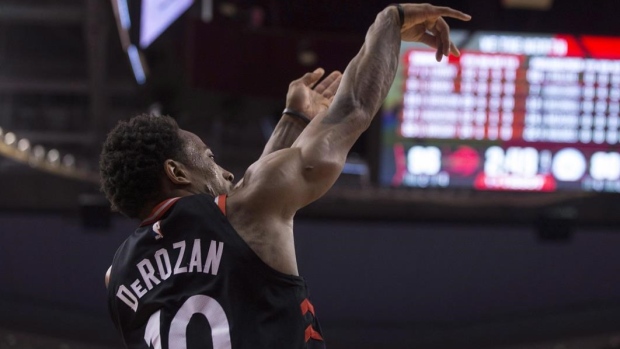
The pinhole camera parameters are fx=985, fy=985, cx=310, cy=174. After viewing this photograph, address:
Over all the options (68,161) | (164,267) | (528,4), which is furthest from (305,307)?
(68,161)

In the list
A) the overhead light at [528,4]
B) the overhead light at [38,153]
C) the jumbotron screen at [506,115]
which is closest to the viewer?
the jumbotron screen at [506,115]

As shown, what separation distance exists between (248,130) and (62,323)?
383 centimetres

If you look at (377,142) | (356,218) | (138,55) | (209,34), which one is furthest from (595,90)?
(356,218)

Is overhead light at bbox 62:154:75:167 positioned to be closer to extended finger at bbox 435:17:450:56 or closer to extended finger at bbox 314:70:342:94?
extended finger at bbox 314:70:342:94

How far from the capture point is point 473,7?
6820mm

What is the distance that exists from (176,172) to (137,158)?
0.11m

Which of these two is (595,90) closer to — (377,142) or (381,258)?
(377,142)

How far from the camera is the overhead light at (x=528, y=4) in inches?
265

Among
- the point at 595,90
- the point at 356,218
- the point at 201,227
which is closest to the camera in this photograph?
the point at 201,227

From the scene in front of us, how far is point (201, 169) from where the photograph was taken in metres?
2.54

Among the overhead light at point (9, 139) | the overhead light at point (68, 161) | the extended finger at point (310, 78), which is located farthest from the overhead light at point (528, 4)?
the overhead light at point (68, 161)

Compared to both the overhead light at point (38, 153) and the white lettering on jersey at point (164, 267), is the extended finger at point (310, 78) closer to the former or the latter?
the white lettering on jersey at point (164, 267)

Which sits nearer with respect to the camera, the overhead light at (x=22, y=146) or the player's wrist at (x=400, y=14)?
the player's wrist at (x=400, y=14)

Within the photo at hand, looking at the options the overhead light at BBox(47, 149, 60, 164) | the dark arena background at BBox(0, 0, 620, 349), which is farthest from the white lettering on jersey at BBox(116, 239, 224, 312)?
the overhead light at BBox(47, 149, 60, 164)
